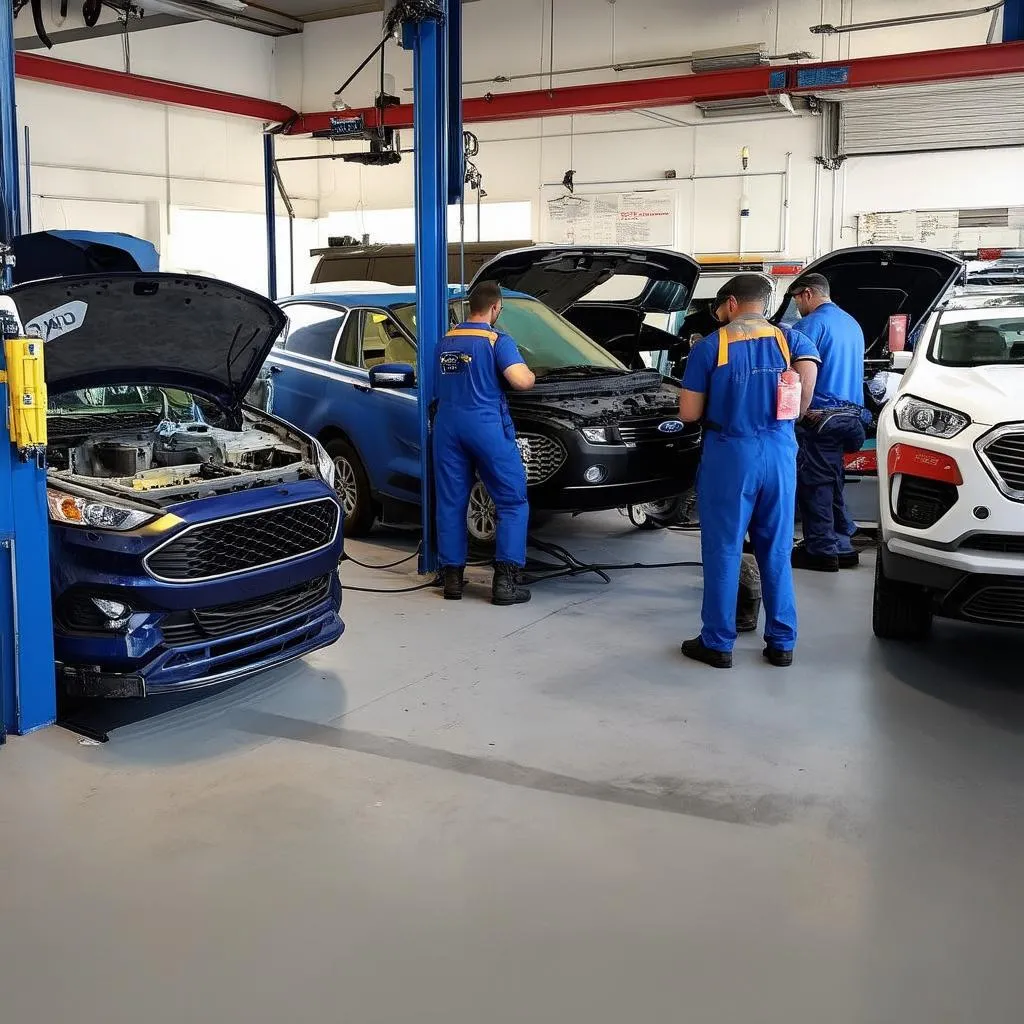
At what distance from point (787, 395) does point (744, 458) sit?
0.29 metres

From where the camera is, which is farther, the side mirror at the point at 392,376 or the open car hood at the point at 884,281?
the open car hood at the point at 884,281

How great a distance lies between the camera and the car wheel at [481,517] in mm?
6258

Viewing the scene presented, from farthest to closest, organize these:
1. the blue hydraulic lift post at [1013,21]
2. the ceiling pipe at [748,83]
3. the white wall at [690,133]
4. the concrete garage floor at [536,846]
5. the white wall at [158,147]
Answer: the white wall at [158,147] → the white wall at [690,133] → the ceiling pipe at [748,83] → the blue hydraulic lift post at [1013,21] → the concrete garage floor at [536,846]

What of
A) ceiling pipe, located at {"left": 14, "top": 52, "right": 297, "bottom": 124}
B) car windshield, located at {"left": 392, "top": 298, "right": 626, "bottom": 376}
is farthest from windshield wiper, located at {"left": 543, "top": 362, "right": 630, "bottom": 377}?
ceiling pipe, located at {"left": 14, "top": 52, "right": 297, "bottom": 124}

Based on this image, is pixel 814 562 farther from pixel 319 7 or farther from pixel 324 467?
pixel 319 7

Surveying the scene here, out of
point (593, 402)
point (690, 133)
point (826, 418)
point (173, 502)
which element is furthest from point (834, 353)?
point (690, 133)

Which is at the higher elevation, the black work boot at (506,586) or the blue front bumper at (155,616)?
the blue front bumper at (155,616)

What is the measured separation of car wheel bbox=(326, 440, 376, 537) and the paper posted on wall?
8.62 meters

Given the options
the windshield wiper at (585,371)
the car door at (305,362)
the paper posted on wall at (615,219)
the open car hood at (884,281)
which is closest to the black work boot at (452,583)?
the windshield wiper at (585,371)

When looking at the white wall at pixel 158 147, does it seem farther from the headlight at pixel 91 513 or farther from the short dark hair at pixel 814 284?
the headlight at pixel 91 513

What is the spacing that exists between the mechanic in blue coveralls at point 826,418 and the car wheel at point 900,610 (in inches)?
56.2

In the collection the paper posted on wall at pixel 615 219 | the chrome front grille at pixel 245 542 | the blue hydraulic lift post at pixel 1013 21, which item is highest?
the blue hydraulic lift post at pixel 1013 21

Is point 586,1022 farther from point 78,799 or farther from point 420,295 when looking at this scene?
point 420,295

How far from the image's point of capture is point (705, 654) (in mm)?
4652
